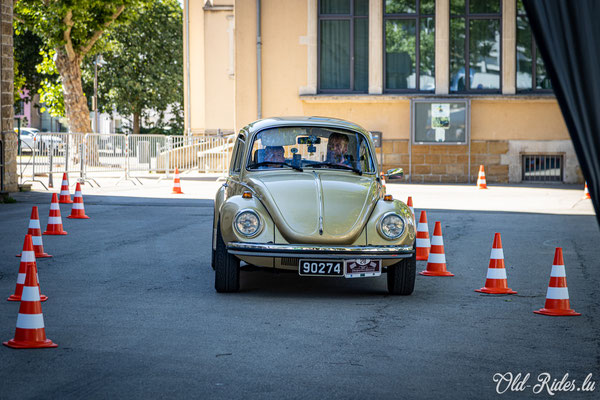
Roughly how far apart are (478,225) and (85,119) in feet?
95.2

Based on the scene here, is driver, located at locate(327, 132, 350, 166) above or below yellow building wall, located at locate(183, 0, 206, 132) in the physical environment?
below

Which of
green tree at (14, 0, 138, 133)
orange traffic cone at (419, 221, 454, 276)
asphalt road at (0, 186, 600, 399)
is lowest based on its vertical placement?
asphalt road at (0, 186, 600, 399)

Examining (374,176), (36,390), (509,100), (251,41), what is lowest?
(36,390)

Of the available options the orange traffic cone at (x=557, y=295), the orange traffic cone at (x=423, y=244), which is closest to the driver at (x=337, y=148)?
the orange traffic cone at (x=423, y=244)

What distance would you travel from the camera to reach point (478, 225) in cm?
1598

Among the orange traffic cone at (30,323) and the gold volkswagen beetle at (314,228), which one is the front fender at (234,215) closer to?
the gold volkswagen beetle at (314,228)

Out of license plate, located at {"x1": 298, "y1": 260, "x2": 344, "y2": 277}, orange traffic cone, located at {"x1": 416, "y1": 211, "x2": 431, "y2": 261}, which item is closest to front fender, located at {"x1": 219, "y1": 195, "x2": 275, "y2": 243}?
license plate, located at {"x1": 298, "y1": 260, "x2": 344, "y2": 277}

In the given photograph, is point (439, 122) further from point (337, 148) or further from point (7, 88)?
point (337, 148)

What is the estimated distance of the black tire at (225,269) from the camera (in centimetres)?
864

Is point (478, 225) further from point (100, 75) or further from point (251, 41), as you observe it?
point (100, 75)

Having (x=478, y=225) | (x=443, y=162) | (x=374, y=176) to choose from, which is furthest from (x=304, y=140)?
(x=443, y=162)

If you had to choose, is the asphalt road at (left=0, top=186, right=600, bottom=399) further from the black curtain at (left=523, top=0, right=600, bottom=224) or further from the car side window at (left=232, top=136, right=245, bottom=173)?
the black curtain at (left=523, top=0, right=600, bottom=224)

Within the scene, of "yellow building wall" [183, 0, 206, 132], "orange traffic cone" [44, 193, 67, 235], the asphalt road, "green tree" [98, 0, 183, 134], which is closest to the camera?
the asphalt road

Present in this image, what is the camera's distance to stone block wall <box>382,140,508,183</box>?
29.1 m
